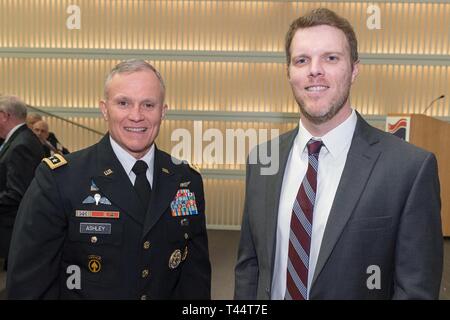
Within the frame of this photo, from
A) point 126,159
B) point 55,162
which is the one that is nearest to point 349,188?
point 126,159

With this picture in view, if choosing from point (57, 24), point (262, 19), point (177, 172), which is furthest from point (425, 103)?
point (177, 172)

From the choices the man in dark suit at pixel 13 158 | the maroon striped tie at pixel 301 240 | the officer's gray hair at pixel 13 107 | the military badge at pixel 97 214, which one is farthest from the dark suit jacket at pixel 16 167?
the maroon striped tie at pixel 301 240

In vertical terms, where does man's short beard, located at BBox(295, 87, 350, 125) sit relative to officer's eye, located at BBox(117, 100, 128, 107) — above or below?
below

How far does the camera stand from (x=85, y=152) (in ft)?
7.26

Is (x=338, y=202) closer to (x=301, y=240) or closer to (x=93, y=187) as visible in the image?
(x=301, y=240)

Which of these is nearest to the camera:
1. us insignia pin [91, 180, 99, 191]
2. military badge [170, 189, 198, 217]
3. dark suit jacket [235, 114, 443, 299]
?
dark suit jacket [235, 114, 443, 299]

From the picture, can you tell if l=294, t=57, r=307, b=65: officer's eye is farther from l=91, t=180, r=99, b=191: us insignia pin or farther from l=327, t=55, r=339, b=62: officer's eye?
Result: l=91, t=180, r=99, b=191: us insignia pin

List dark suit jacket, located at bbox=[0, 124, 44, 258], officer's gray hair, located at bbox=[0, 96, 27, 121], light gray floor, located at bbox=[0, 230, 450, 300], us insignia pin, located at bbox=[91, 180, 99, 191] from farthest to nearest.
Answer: light gray floor, located at bbox=[0, 230, 450, 300], officer's gray hair, located at bbox=[0, 96, 27, 121], dark suit jacket, located at bbox=[0, 124, 44, 258], us insignia pin, located at bbox=[91, 180, 99, 191]

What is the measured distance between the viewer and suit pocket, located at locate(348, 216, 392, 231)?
5.80ft

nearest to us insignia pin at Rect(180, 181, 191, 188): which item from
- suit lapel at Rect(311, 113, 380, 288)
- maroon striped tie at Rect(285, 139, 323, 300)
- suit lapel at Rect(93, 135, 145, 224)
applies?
suit lapel at Rect(93, 135, 145, 224)

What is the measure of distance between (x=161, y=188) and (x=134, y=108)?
36 centimetres

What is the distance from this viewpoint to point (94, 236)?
2.08m

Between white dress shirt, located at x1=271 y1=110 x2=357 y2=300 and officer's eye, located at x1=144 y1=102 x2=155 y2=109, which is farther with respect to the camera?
officer's eye, located at x1=144 y1=102 x2=155 y2=109

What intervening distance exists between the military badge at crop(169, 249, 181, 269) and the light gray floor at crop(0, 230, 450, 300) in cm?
327
